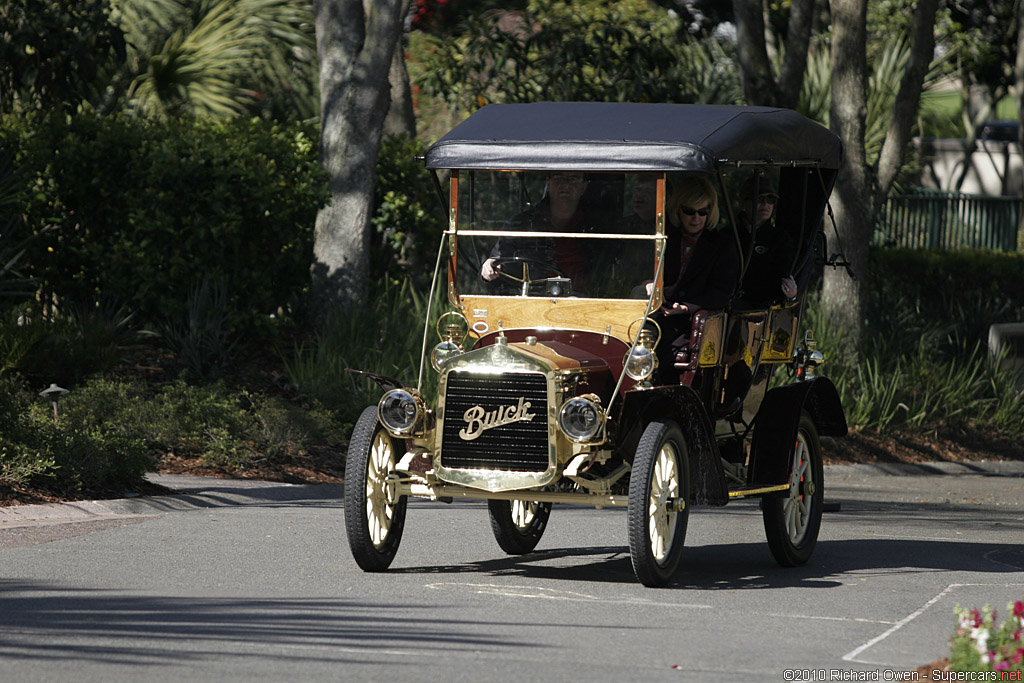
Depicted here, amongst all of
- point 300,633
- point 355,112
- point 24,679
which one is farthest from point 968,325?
point 24,679

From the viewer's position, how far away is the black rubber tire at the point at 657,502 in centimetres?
796

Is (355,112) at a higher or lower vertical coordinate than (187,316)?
higher

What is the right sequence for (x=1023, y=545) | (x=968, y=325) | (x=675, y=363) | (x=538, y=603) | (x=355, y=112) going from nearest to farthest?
(x=538, y=603)
(x=675, y=363)
(x=1023, y=545)
(x=355, y=112)
(x=968, y=325)

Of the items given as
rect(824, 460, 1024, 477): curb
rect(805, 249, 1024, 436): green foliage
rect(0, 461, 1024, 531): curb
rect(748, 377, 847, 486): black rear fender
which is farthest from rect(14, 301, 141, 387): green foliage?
rect(805, 249, 1024, 436): green foliage

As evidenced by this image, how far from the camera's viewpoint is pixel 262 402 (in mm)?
13617

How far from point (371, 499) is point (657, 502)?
4.88 ft

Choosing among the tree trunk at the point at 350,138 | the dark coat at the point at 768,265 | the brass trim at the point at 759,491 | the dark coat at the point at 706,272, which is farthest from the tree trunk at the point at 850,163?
the brass trim at the point at 759,491

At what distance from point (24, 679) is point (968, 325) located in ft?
48.0

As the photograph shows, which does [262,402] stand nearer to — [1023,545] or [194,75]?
[1023,545]

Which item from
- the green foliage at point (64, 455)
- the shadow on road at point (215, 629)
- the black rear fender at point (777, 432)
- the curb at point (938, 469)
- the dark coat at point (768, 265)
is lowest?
the curb at point (938, 469)

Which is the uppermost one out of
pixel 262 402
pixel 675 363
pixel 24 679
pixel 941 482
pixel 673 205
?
pixel 673 205

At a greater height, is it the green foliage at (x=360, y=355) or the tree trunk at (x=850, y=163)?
the tree trunk at (x=850, y=163)

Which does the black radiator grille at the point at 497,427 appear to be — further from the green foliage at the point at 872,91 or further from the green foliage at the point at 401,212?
the green foliage at the point at 872,91

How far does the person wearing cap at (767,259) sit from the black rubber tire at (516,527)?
1.85 meters
